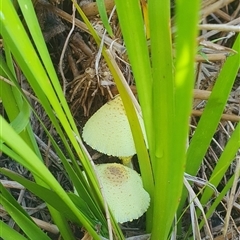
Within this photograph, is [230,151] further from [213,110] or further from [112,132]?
[112,132]

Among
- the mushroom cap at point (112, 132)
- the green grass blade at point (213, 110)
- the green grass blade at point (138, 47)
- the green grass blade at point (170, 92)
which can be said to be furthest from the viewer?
the mushroom cap at point (112, 132)

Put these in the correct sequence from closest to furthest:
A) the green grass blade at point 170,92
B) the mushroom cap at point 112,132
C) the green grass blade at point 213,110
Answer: the green grass blade at point 170,92 → the green grass blade at point 213,110 → the mushroom cap at point 112,132

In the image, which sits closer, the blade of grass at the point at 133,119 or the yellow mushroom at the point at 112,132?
the blade of grass at the point at 133,119

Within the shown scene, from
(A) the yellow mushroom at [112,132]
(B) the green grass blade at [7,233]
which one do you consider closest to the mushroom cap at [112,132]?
(A) the yellow mushroom at [112,132]

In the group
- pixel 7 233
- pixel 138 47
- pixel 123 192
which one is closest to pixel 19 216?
pixel 7 233

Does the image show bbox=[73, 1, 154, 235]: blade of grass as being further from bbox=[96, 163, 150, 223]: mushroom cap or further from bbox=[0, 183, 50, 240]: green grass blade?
bbox=[0, 183, 50, 240]: green grass blade

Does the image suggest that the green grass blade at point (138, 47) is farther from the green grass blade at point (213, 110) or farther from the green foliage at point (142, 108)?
the green grass blade at point (213, 110)

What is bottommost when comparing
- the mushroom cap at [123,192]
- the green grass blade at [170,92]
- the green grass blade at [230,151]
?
A: the mushroom cap at [123,192]
